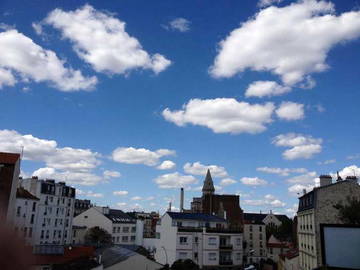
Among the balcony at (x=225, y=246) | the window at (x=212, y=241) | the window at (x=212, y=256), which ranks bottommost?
the window at (x=212, y=256)

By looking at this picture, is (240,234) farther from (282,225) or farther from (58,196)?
(282,225)

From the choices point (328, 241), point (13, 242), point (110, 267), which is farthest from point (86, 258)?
point (13, 242)

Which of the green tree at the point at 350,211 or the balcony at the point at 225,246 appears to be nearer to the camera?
the green tree at the point at 350,211

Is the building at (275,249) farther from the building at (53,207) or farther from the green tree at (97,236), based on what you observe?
the building at (53,207)

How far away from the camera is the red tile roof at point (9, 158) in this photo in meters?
45.9

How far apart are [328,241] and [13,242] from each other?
112 feet

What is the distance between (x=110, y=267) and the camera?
136ft

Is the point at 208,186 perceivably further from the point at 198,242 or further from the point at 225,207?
the point at 198,242

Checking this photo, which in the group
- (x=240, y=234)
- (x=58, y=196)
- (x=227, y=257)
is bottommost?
(x=227, y=257)

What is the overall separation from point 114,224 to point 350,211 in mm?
69487

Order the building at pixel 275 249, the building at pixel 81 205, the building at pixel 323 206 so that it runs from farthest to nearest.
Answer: the building at pixel 81 205, the building at pixel 275 249, the building at pixel 323 206

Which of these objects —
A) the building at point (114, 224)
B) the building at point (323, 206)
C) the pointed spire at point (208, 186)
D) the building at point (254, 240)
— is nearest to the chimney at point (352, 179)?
the building at point (323, 206)

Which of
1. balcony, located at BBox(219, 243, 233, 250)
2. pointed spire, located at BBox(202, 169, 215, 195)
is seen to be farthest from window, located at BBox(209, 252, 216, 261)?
pointed spire, located at BBox(202, 169, 215, 195)

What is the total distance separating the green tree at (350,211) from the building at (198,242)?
1242 inches
